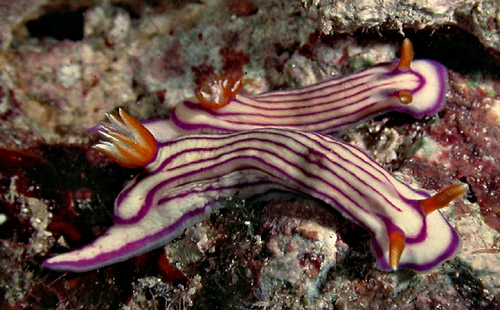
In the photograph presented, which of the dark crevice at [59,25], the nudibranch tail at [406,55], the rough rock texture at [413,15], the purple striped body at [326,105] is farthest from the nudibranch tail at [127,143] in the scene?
the nudibranch tail at [406,55]

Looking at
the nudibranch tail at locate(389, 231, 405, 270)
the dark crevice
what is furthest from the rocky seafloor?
the nudibranch tail at locate(389, 231, 405, 270)

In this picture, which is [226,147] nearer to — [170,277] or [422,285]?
[170,277]

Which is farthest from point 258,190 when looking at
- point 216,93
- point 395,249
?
point 395,249

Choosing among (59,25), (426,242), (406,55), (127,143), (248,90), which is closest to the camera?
(426,242)

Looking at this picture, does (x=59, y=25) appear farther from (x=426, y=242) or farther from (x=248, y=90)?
(x=426, y=242)

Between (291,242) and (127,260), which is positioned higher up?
(291,242)

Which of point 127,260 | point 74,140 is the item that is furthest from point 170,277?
point 74,140

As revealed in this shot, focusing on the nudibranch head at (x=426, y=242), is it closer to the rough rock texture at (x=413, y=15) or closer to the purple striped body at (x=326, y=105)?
the purple striped body at (x=326, y=105)
